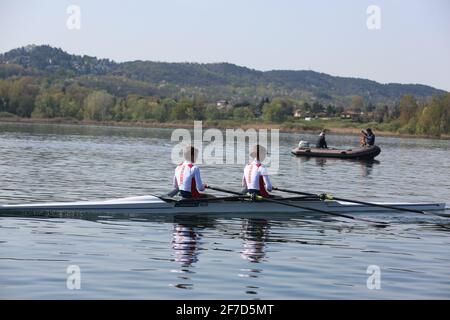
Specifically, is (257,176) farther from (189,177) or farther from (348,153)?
(348,153)

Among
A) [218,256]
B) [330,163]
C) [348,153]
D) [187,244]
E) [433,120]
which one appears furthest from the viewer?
[433,120]

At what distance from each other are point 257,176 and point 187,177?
73.4 inches

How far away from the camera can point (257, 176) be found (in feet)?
67.7

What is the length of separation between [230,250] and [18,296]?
5.33 meters

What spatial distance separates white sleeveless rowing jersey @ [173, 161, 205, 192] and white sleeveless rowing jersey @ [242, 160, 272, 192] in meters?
1.34

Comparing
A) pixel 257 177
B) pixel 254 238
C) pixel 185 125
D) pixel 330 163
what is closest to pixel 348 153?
pixel 330 163

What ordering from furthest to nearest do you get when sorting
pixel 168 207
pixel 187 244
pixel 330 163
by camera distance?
pixel 330 163, pixel 168 207, pixel 187 244

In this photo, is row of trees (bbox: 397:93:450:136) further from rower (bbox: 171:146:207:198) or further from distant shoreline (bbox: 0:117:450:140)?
rower (bbox: 171:146:207:198)

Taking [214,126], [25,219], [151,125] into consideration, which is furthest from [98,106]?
[25,219]

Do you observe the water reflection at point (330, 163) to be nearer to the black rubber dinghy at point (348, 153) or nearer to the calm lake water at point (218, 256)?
the black rubber dinghy at point (348, 153)

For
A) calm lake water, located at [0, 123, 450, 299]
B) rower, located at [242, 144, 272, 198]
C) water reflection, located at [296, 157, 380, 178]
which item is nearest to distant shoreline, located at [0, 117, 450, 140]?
water reflection, located at [296, 157, 380, 178]

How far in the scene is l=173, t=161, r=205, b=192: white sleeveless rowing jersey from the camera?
1989 centimetres

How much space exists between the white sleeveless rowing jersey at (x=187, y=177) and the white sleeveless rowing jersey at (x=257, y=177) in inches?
52.9
